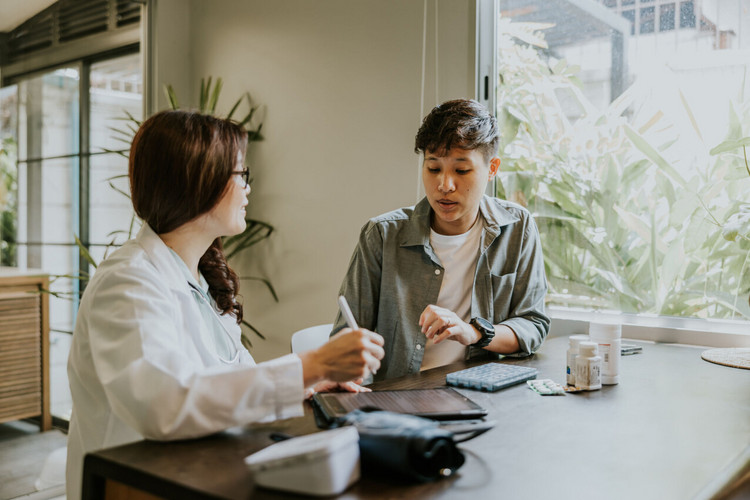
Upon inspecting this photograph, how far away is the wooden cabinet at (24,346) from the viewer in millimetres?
2719

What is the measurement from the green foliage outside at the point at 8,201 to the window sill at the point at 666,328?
7.15 feet

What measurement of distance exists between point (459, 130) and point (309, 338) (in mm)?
716

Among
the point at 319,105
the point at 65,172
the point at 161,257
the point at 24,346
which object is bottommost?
the point at 24,346

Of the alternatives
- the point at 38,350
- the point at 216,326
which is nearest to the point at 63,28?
the point at 38,350

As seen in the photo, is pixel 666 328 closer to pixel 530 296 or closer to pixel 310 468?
pixel 530 296

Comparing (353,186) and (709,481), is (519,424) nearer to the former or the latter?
(709,481)

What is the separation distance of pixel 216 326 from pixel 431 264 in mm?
745

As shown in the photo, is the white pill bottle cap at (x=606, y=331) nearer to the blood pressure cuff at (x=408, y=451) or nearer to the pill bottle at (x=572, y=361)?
the pill bottle at (x=572, y=361)

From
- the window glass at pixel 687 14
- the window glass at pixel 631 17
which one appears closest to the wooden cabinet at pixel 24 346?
the window glass at pixel 631 17

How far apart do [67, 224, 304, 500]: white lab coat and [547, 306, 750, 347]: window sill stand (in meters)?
1.28

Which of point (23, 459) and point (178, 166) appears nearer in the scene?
point (178, 166)

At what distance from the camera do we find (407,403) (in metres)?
1.21

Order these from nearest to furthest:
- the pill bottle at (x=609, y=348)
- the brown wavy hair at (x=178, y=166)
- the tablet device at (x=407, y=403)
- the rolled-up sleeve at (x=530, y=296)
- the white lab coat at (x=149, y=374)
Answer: the white lab coat at (x=149, y=374), the tablet device at (x=407, y=403), the brown wavy hair at (x=178, y=166), the pill bottle at (x=609, y=348), the rolled-up sleeve at (x=530, y=296)

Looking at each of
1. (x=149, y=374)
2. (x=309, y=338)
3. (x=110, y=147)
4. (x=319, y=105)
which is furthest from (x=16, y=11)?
(x=149, y=374)
